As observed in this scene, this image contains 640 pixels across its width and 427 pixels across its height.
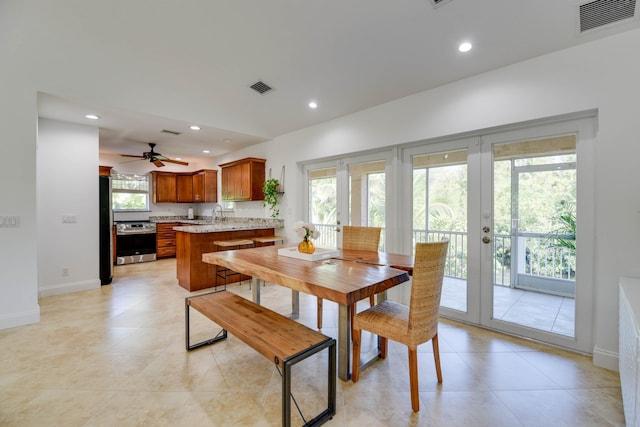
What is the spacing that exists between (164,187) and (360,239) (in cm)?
623

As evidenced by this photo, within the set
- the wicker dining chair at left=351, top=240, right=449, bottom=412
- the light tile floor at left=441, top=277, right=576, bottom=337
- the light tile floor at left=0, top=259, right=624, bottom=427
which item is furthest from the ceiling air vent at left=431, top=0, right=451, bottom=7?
the light tile floor at left=0, top=259, right=624, bottom=427

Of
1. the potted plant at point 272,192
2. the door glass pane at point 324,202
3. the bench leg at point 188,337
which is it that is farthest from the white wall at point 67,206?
the door glass pane at point 324,202

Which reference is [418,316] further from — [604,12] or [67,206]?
[67,206]

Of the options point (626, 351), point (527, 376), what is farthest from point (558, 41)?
point (527, 376)

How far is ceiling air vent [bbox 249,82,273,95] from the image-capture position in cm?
350

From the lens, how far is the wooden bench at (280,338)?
1.42 metres

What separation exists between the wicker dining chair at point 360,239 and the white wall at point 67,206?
3842 millimetres

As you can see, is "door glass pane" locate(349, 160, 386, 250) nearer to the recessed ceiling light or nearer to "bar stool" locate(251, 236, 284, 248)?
"bar stool" locate(251, 236, 284, 248)

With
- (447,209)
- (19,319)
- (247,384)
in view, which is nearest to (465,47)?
(447,209)

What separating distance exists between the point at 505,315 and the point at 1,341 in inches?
192

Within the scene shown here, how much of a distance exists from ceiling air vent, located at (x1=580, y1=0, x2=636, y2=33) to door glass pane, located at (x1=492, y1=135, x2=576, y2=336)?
2.83ft

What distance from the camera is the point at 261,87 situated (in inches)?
140

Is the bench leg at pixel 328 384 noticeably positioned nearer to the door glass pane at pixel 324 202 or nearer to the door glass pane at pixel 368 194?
the door glass pane at pixel 368 194

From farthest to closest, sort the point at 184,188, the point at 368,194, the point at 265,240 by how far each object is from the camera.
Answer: the point at 184,188 < the point at 265,240 < the point at 368,194
